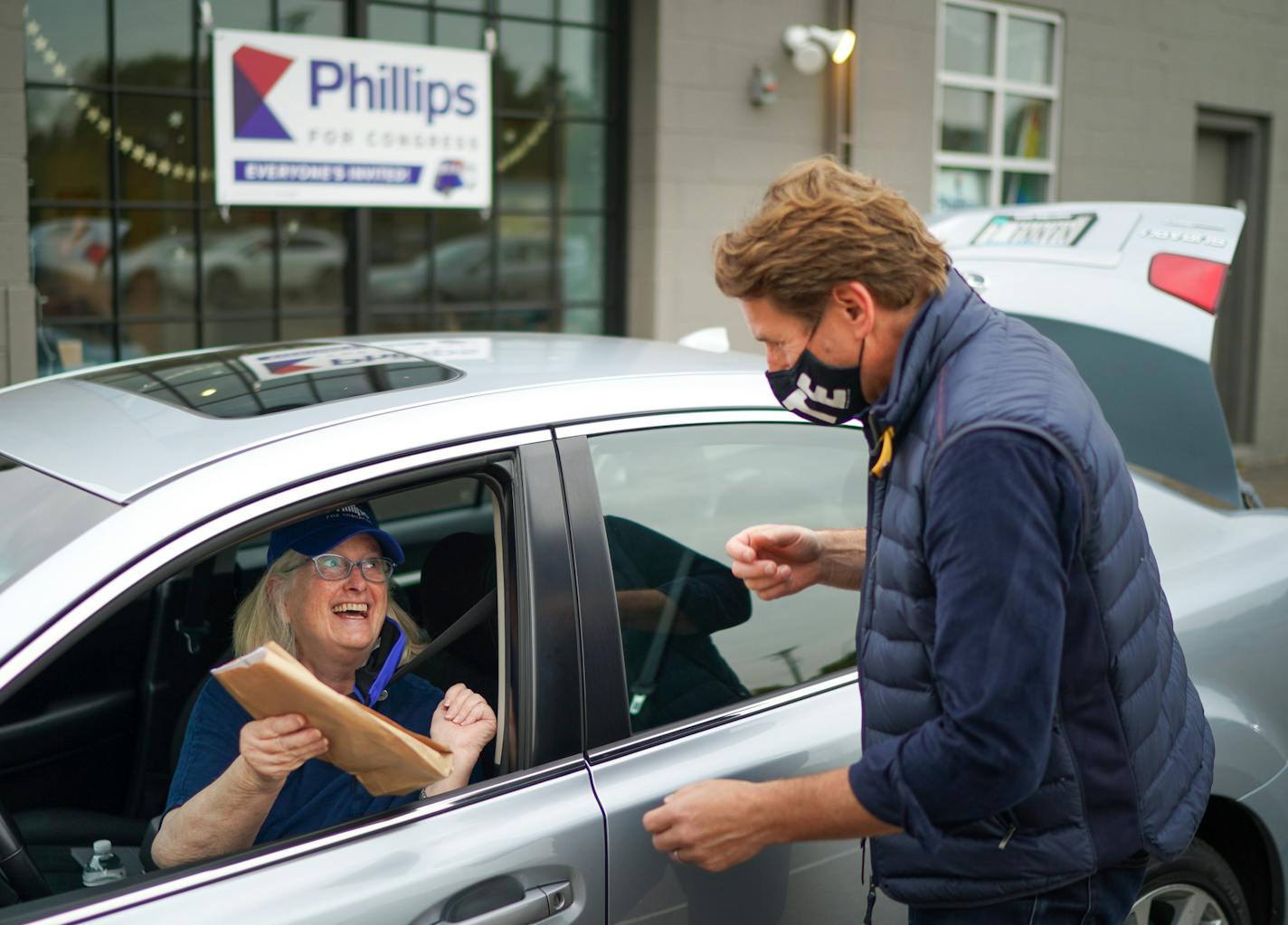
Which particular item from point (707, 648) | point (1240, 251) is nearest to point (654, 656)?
point (707, 648)

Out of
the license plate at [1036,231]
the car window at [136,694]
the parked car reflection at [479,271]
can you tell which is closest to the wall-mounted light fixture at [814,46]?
the parked car reflection at [479,271]

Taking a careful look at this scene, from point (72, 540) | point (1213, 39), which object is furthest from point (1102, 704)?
point (1213, 39)

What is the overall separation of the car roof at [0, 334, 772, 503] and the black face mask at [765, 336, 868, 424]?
1.16ft

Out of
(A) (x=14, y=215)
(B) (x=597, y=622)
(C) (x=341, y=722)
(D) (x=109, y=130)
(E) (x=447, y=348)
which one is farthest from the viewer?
(D) (x=109, y=130)

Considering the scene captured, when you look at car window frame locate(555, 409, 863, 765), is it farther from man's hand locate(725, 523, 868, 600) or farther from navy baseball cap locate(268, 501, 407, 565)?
navy baseball cap locate(268, 501, 407, 565)

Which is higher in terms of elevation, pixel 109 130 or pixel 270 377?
pixel 109 130

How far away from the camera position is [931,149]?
820cm

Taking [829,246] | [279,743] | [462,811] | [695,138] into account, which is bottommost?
[462,811]

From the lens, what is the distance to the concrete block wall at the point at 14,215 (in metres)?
5.07

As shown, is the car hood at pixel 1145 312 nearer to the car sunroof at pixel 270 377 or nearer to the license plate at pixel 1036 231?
the license plate at pixel 1036 231

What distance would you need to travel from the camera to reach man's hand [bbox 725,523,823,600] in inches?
82.7

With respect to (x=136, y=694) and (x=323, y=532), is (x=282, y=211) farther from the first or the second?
(x=323, y=532)

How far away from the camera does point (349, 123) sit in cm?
619

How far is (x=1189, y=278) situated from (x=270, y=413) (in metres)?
2.40
